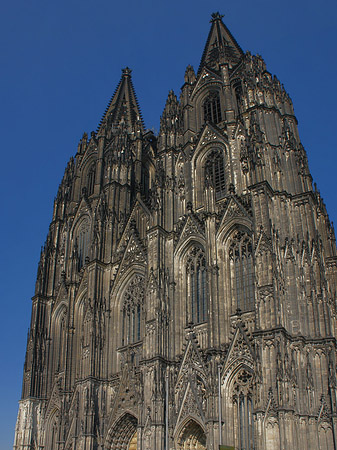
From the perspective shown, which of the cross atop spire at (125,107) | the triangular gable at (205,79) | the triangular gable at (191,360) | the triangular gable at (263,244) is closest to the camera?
the triangular gable at (263,244)

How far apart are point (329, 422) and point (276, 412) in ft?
12.0

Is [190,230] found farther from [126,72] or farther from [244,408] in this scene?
[126,72]

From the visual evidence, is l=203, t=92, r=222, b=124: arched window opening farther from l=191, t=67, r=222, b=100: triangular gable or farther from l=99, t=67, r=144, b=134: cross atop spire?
l=99, t=67, r=144, b=134: cross atop spire

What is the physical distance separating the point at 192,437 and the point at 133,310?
10489mm

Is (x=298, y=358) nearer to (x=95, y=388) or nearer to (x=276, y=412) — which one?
(x=276, y=412)

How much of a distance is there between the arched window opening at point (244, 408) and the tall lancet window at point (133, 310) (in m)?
9.92

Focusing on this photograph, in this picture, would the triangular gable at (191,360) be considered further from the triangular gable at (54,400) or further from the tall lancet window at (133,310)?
the triangular gable at (54,400)

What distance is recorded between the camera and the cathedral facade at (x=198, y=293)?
93.0 feet

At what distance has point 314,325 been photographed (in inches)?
1168

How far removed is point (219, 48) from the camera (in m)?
46.6

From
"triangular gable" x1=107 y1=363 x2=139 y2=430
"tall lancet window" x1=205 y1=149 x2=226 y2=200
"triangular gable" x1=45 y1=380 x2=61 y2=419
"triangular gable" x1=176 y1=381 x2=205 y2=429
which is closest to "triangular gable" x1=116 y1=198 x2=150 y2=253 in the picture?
"tall lancet window" x1=205 y1=149 x2=226 y2=200

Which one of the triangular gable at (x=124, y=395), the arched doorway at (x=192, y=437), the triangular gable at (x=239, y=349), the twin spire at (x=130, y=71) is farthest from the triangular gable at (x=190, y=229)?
the twin spire at (x=130, y=71)

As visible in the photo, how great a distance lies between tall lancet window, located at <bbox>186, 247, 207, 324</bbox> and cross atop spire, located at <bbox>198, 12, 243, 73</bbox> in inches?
694

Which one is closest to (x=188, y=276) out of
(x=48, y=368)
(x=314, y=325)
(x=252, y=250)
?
(x=252, y=250)
